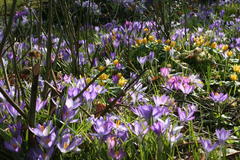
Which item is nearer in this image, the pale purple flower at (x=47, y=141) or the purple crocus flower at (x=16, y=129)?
the pale purple flower at (x=47, y=141)

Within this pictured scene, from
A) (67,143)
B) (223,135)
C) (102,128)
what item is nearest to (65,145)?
(67,143)

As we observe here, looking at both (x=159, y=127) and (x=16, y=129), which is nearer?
(x=159, y=127)

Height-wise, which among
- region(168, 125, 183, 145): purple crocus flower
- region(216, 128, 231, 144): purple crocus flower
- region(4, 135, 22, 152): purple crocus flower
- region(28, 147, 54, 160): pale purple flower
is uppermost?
region(216, 128, 231, 144): purple crocus flower

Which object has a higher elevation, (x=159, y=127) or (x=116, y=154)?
(x=159, y=127)

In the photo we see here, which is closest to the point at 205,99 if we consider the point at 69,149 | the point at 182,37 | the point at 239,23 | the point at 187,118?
the point at 187,118

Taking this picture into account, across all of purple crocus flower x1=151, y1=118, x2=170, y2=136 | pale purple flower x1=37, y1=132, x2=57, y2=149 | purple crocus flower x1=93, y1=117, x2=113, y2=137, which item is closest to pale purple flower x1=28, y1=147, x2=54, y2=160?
pale purple flower x1=37, y1=132, x2=57, y2=149

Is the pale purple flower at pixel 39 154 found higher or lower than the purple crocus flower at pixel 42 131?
lower

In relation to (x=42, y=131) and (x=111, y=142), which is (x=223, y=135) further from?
(x=42, y=131)

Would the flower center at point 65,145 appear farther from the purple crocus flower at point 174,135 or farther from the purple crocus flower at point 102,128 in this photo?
the purple crocus flower at point 174,135

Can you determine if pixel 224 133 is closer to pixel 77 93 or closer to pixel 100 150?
pixel 100 150

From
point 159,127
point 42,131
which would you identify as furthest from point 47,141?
point 159,127

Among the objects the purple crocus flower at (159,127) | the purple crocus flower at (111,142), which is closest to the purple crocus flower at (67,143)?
the purple crocus flower at (111,142)

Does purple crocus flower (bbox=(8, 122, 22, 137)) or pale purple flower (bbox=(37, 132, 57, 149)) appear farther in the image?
purple crocus flower (bbox=(8, 122, 22, 137))

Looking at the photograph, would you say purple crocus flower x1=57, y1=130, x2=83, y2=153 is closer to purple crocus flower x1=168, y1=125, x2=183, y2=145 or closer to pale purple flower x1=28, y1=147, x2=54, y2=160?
pale purple flower x1=28, y1=147, x2=54, y2=160
